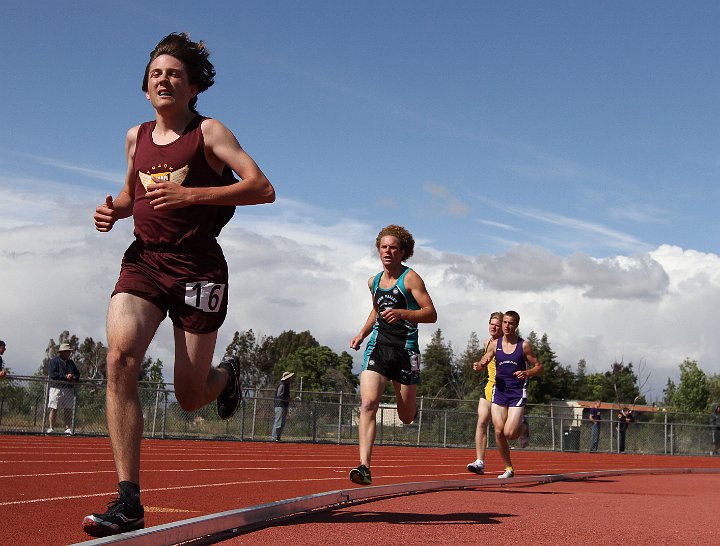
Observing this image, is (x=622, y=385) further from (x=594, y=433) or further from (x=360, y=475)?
(x=360, y=475)

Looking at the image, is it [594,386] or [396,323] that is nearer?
[396,323]

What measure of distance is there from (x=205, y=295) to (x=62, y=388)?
1548 centimetres

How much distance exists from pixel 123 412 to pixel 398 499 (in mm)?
3349

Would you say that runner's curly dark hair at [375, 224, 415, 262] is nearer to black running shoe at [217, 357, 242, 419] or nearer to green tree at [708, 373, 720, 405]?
black running shoe at [217, 357, 242, 419]

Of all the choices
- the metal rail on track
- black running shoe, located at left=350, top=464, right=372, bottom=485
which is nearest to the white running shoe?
the metal rail on track

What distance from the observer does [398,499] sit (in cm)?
764

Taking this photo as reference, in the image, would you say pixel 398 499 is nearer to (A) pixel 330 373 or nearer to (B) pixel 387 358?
(B) pixel 387 358

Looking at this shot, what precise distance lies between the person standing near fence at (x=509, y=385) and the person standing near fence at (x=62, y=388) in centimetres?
1025

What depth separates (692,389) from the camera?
81812mm

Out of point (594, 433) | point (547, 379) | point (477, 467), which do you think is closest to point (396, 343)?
point (477, 467)

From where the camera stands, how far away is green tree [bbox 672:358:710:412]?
8150 cm

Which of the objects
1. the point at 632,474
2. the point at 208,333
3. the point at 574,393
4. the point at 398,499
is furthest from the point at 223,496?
the point at 574,393

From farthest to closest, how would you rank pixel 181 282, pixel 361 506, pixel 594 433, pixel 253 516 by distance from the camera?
pixel 594 433 → pixel 361 506 → pixel 253 516 → pixel 181 282

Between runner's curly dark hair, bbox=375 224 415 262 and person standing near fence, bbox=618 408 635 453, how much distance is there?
2540 cm
